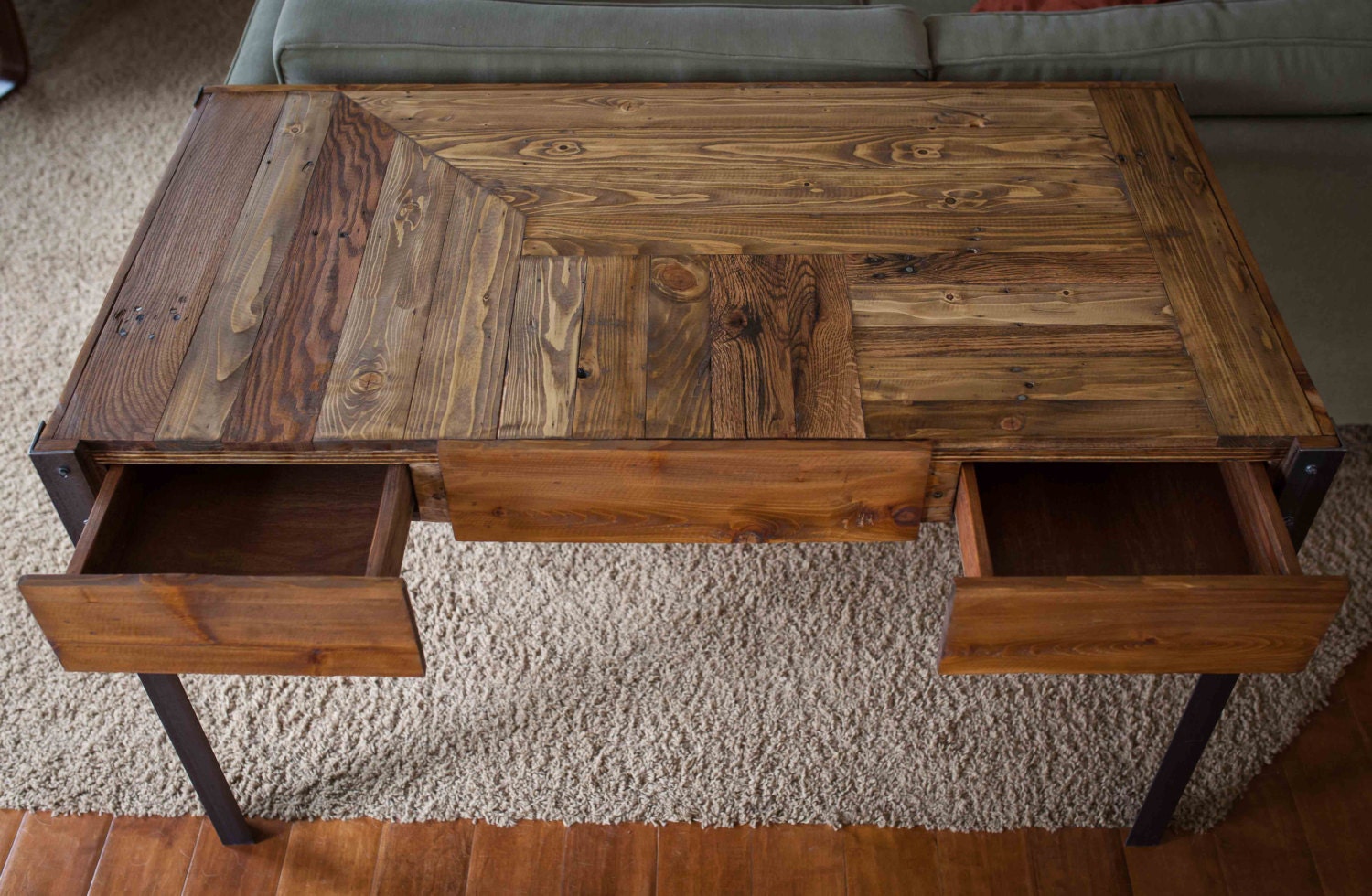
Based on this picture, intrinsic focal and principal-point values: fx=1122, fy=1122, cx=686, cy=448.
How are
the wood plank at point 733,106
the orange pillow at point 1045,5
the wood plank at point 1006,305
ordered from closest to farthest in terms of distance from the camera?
the wood plank at point 1006,305, the wood plank at point 733,106, the orange pillow at point 1045,5

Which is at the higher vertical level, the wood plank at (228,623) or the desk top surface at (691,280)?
the desk top surface at (691,280)

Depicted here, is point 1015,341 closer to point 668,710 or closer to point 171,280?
point 668,710

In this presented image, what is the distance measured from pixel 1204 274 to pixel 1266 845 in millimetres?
678

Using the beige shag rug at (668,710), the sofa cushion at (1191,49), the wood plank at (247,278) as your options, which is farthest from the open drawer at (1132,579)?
the wood plank at (247,278)

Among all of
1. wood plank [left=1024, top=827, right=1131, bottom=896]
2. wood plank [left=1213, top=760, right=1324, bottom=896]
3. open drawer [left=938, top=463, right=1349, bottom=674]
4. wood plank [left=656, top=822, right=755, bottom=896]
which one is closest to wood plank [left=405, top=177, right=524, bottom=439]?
open drawer [left=938, top=463, right=1349, bottom=674]

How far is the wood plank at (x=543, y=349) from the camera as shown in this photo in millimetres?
1051

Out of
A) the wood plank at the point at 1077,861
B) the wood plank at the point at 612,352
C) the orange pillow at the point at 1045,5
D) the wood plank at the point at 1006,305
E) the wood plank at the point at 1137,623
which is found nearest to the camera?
the wood plank at the point at 1137,623

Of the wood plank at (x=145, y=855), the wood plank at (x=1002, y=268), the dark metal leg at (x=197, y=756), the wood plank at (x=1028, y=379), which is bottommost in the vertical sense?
the wood plank at (x=145, y=855)

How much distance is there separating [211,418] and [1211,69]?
1318 mm

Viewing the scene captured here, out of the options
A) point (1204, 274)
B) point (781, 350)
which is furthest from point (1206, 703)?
point (781, 350)

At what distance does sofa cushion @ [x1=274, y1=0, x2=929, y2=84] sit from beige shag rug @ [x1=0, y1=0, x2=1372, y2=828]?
649 mm

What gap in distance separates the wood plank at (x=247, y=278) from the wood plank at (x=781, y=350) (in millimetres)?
468

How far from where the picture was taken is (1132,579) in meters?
0.94

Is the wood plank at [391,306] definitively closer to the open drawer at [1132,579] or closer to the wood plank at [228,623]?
the wood plank at [228,623]
